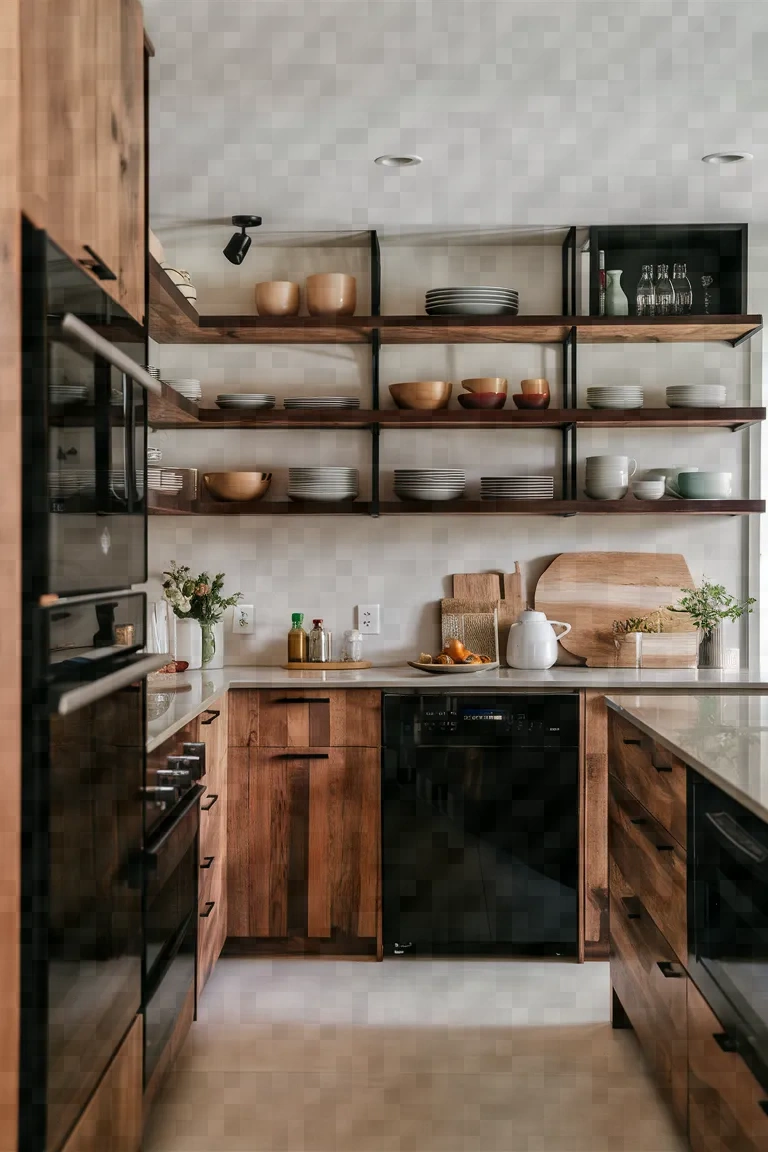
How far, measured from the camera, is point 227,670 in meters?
3.87

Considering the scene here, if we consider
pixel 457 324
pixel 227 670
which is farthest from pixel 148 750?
pixel 457 324

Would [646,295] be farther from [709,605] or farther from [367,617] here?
[367,617]

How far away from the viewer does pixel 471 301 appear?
381 cm

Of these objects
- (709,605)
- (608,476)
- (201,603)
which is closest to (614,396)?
(608,476)

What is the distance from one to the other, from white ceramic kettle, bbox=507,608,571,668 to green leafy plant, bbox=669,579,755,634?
52cm

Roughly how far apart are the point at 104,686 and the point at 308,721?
76.1 inches

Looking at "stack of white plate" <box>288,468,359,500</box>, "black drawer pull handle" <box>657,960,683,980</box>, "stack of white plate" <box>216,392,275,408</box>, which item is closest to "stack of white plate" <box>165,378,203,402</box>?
"stack of white plate" <box>216,392,275,408</box>

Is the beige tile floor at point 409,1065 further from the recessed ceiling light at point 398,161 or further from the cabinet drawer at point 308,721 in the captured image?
the recessed ceiling light at point 398,161

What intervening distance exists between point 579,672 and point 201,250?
2202 millimetres

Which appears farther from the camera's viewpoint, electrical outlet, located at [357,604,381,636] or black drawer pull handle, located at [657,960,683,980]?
electrical outlet, located at [357,604,381,636]

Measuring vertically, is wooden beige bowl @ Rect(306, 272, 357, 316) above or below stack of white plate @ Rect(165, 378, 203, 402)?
above

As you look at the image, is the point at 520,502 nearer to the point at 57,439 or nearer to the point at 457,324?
the point at 457,324

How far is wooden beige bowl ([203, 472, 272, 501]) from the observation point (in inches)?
152

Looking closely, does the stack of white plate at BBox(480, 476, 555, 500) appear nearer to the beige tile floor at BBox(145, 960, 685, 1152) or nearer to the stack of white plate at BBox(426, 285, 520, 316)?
the stack of white plate at BBox(426, 285, 520, 316)
